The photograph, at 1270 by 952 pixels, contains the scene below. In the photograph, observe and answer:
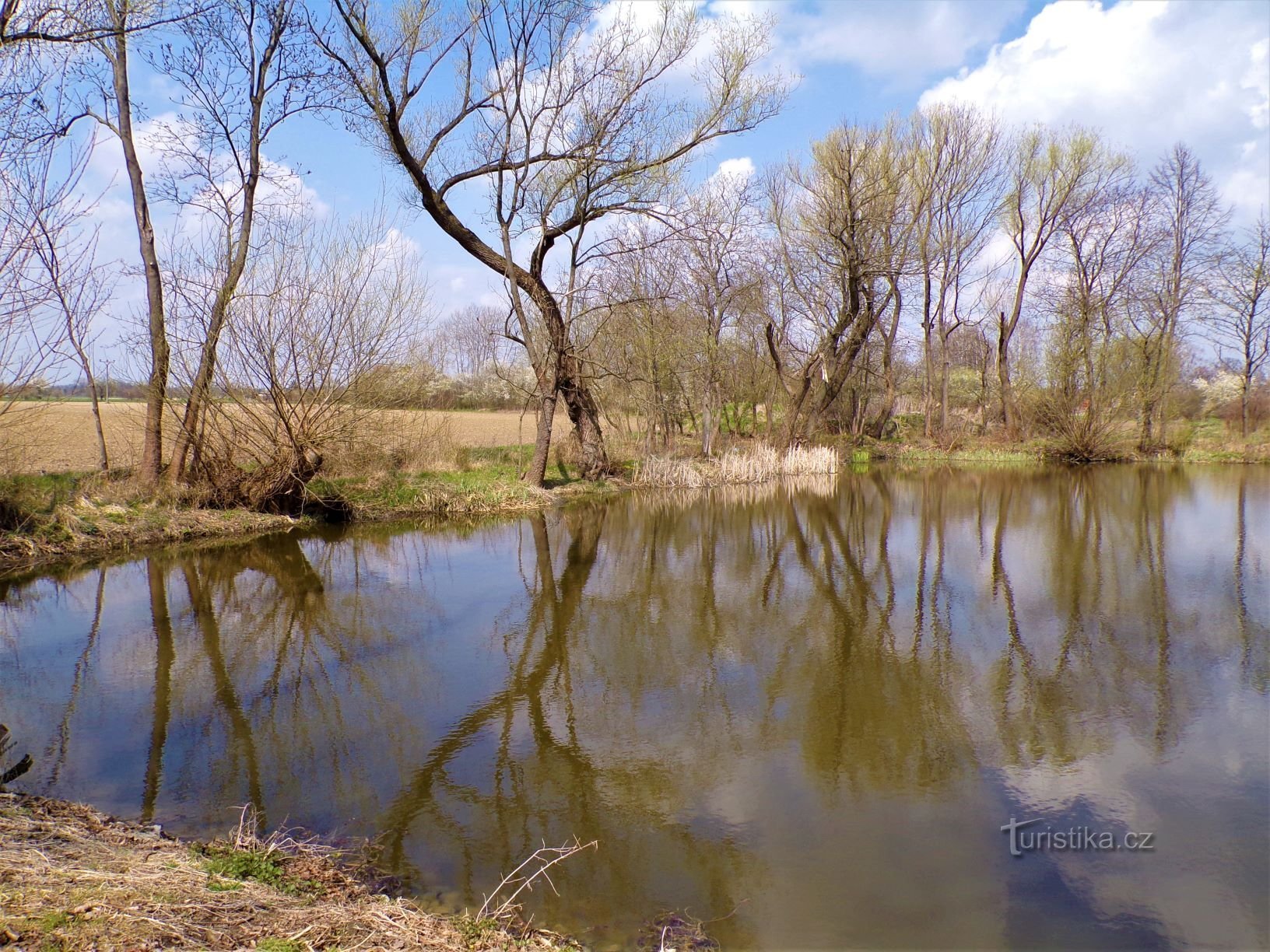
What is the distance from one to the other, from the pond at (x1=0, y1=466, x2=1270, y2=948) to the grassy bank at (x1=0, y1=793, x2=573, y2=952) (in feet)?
1.05

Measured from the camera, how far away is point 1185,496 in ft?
57.2

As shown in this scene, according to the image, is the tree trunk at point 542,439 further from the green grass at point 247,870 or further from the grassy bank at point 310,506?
the green grass at point 247,870

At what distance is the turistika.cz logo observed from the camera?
3.86 metres

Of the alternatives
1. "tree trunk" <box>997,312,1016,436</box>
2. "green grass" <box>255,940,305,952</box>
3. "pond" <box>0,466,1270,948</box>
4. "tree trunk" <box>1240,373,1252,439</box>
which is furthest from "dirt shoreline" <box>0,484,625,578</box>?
"tree trunk" <box>1240,373,1252,439</box>

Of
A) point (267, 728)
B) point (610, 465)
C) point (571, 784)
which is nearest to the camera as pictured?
point (571, 784)

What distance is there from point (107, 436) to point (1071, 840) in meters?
19.1

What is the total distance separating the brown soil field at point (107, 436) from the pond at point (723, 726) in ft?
7.38

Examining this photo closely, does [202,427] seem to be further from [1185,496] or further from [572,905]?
[1185,496]

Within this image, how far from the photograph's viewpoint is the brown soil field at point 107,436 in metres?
10.4

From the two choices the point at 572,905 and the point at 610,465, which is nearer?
the point at 572,905

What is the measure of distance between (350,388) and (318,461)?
1.41 meters

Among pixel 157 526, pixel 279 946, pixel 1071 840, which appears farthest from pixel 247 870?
pixel 157 526

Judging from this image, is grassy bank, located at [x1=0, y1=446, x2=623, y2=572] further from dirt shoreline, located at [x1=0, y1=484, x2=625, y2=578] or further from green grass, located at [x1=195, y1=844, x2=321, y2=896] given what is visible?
green grass, located at [x1=195, y1=844, x2=321, y2=896]

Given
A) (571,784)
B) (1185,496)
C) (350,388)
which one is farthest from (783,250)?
(571,784)
